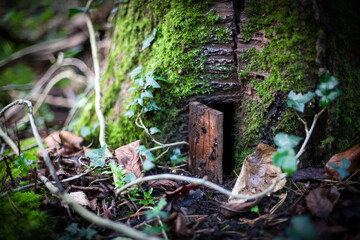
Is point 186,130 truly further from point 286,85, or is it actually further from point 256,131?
point 286,85

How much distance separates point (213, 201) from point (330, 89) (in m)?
1.24

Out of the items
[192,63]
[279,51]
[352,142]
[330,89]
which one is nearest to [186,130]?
[192,63]

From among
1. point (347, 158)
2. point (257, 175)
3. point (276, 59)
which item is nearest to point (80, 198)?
point (257, 175)

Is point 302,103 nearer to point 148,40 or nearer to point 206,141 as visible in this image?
point 206,141

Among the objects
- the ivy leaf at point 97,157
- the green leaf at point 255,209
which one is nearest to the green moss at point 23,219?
the ivy leaf at point 97,157

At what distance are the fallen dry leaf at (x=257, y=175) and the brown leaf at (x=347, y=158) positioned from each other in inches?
13.7

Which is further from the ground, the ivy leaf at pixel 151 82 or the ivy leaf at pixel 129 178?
the ivy leaf at pixel 151 82

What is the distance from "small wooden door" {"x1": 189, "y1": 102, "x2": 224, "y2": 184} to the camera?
6.48ft

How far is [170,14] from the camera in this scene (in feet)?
7.75

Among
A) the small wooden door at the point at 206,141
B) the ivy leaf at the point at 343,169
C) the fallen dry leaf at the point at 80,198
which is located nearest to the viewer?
the ivy leaf at the point at 343,169

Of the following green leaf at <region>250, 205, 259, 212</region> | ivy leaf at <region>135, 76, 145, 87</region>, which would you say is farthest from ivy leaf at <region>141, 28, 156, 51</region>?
green leaf at <region>250, 205, 259, 212</region>

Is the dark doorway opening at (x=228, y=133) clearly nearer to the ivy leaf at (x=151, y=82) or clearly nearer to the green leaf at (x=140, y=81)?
the ivy leaf at (x=151, y=82)

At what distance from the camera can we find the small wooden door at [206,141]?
198 cm

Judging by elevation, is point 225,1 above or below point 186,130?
above
